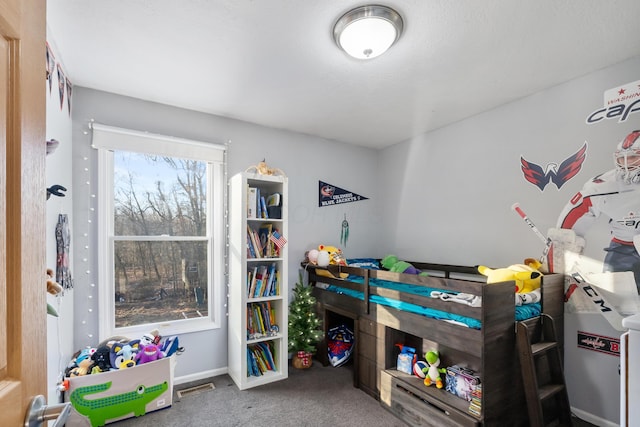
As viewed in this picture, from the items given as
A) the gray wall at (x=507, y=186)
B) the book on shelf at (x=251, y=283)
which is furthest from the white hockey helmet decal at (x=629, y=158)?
the book on shelf at (x=251, y=283)

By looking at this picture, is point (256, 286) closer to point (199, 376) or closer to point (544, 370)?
point (199, 376)

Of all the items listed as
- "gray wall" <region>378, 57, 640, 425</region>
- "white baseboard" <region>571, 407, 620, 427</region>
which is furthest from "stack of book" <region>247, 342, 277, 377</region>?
"white baseboard" <region>571, 407, 620, 427</region>

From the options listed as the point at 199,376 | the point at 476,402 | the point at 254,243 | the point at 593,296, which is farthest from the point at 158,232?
the point at 593,296

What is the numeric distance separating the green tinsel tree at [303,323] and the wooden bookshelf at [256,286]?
193 millimetres

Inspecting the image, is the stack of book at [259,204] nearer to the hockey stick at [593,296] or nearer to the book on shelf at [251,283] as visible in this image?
the book on shelf at [251,283]

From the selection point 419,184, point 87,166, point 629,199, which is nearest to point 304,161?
point 419,184

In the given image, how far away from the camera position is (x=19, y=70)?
0.61 m

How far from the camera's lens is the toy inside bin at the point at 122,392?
6.72ft

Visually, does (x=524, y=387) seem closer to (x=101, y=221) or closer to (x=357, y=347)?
(x=357, y=347)

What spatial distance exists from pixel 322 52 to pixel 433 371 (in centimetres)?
220

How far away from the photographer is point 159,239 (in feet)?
9.00

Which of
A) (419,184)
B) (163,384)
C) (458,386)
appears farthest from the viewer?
(419,184)

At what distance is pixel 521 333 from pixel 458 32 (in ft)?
5.79

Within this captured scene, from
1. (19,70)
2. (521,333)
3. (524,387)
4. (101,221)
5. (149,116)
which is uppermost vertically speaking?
(149,116)
